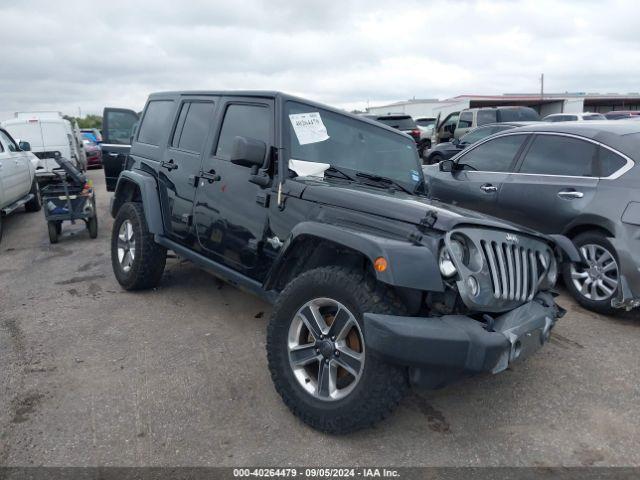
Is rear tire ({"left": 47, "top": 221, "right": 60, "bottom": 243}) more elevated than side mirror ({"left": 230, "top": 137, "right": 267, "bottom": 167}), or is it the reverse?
side mirror ({"left": 230, "top": 137, "right": 267, "bottom": 167})

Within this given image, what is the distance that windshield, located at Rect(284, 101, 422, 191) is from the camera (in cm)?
385

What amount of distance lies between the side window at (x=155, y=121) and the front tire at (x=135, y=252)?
0.70m

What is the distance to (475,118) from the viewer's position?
54.6ft

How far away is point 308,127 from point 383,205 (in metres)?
1.13

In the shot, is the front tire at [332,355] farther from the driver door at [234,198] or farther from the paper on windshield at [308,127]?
the paper on windshield at [308,127]

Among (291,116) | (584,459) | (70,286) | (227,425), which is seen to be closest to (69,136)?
(70,286)

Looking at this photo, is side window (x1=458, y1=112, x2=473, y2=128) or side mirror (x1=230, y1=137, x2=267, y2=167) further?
side window (x1=458, y1=112, x2=473, y2=128)

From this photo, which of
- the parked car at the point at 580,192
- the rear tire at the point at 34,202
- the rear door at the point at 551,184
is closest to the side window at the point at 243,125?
the parked car at the point at 580,192

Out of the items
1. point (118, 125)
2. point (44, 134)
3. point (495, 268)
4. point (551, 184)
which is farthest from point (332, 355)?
point (44, 134)

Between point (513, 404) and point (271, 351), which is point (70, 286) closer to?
point (271, 351)

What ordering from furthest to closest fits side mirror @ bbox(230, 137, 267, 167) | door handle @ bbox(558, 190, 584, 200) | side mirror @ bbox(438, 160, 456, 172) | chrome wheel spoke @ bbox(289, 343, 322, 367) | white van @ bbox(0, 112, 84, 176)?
white van @ bbox(0, 112, 84, 176) → side mirror @ bbox(438, 160, 456, 172) → door handle @ bbox(558, 190, 584, 200) → side mirror @ bbox(230, 137, 267, 167) → chrome wheel spoke @ bbox(289, 343, 322, 367)

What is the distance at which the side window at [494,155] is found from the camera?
19.5 feet

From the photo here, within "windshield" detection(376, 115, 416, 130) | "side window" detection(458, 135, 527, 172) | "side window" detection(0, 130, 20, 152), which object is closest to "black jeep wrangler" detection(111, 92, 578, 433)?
"side window" detection(458, 135, 527, 172)

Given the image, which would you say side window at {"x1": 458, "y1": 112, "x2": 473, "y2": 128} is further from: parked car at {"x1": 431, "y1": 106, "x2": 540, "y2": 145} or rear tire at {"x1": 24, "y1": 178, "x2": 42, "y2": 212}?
rear tire at {"x1": 24, "y1": 178, "x2": 42, "y2": 212}
